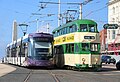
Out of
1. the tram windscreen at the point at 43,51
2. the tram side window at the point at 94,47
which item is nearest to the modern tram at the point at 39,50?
the tram windscreen at the point at 43,51

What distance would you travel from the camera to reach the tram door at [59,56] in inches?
1468

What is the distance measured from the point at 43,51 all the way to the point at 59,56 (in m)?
4.33

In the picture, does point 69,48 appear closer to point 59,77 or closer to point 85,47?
point 85,47

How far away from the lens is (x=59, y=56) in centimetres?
3859

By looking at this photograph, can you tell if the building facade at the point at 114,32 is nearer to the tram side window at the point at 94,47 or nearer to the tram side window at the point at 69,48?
the tram side window at the point at 69,48

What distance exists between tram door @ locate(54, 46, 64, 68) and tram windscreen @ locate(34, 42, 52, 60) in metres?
2.32

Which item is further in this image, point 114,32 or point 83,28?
point 114,32

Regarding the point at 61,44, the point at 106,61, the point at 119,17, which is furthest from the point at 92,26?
the point at 119,17

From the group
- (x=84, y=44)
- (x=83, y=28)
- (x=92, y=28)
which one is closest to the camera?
(x=84, y=44)

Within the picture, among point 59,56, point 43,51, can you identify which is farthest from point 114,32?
point 43,51

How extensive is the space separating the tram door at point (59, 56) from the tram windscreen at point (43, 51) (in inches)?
91.2

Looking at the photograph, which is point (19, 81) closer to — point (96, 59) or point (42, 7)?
point (96, 59)

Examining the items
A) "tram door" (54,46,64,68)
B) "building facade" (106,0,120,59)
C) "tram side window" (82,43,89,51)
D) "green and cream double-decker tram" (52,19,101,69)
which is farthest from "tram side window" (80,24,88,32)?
"building facade" (106,0,120,59)

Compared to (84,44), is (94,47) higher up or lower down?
lower down
